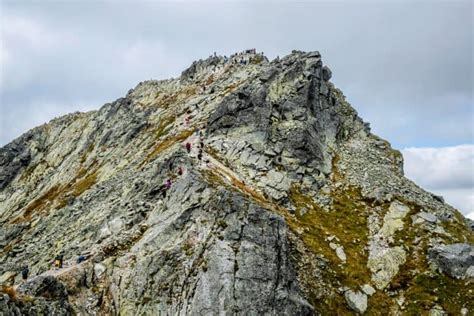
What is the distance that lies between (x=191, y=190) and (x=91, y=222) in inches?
538

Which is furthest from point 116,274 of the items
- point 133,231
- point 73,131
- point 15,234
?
point 73,131

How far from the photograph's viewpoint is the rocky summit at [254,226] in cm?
3881

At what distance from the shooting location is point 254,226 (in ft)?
137

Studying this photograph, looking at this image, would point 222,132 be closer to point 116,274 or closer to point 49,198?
point 116,274

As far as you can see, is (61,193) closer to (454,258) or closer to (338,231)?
(338,231)

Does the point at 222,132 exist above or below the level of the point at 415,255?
above

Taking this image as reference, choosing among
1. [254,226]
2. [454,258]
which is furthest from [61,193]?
[454,258]

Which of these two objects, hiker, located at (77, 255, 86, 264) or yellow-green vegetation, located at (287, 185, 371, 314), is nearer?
hiker, located at (77, 255, 86, 264)

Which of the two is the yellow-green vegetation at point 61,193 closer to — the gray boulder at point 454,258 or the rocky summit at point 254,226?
the rocky summit at point 254,226

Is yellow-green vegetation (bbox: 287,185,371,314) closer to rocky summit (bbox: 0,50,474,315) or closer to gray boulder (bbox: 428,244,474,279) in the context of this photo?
rocky summit (bbox: 0,50,474,315)

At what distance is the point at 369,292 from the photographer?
1708 inches

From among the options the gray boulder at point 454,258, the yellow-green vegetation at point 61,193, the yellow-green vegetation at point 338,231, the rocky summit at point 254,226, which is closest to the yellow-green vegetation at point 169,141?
the rocky summit at point 254,226

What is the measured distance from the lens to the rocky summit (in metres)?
38.8

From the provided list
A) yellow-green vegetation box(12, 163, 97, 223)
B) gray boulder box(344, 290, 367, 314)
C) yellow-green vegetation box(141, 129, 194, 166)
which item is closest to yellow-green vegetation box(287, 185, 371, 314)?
gray boulder box(344, 290, 367, 314)
